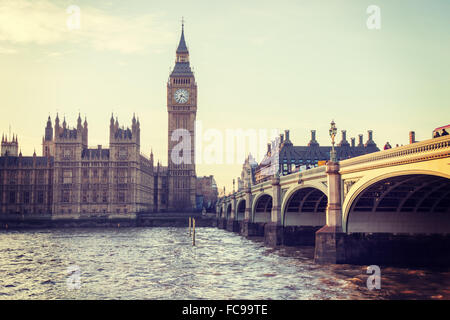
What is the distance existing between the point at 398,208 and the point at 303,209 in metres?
18.0

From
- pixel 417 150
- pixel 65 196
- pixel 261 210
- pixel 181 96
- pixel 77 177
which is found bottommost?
pixel 261 210

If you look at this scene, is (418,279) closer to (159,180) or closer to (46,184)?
(46,184)

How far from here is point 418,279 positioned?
31375 mm

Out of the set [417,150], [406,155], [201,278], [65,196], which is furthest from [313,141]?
[417,150]

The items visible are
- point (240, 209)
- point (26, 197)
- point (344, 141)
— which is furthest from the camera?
point (26, 197)

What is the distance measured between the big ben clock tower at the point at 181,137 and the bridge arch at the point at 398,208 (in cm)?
12254

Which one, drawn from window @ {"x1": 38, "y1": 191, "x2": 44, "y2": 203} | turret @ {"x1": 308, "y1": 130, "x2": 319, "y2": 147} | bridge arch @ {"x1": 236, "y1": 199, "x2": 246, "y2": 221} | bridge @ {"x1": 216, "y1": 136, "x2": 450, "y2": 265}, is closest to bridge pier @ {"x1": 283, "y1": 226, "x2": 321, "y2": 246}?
bridge @ {"x1": 216, "y1": 136, "x2": 450, "y2": 265}

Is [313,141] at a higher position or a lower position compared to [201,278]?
higher

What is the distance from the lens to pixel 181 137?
165500 mm

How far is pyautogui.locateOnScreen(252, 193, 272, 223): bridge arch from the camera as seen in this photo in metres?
74.7

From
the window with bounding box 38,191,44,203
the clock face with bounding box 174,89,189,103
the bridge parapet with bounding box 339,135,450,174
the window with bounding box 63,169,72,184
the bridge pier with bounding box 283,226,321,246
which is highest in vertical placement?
the clock face with bounding box 174,89,189,103

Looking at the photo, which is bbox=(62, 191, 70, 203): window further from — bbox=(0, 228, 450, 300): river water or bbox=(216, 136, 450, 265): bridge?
bbox=(216, 136, 450, 265): bridge

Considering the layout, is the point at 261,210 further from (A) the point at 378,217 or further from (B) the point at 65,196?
(B) the point at 65,196
